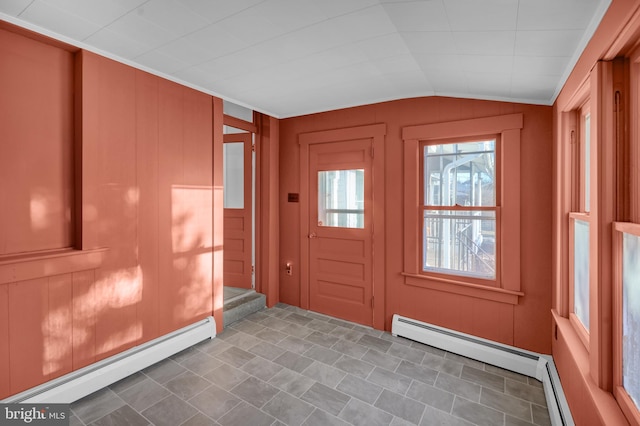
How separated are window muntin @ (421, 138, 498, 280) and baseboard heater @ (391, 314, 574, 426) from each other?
0.60 m

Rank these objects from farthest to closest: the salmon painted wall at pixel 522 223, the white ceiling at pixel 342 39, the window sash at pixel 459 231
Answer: the window sash at pixel 459 231, the salmon painted wall at pixel 522 223, the white ceiling at pixel 342 39

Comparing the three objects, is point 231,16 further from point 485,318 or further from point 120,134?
point 485,318

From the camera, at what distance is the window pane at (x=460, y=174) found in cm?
284

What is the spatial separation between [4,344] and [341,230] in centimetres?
297

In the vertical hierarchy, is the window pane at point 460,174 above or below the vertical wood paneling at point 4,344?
above

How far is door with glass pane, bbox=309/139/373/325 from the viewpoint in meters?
3.52

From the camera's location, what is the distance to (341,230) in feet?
12.2

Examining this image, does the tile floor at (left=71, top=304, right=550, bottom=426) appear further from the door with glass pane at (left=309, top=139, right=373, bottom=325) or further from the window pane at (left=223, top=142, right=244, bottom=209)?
the window pane at (left=223, top=142, right=244, bottom=209)

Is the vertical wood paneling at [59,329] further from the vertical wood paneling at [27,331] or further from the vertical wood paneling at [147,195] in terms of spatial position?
the vertical wood paneling at [147,195]

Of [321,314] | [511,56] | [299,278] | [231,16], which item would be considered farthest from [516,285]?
A: [231,16]

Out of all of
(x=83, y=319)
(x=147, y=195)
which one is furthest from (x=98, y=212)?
(x=83, y=319)

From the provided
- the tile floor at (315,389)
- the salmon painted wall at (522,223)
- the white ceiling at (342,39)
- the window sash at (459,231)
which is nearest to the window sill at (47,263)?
the tile floor at (315,389)

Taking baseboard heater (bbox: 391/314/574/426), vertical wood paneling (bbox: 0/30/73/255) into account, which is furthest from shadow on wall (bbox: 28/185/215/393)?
baseboard heater (bbox: 391/314/574/426)

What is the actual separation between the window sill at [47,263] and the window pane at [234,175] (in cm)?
210
